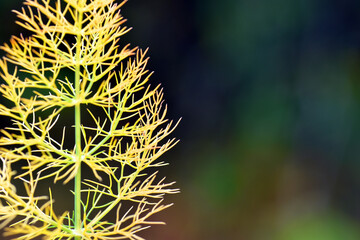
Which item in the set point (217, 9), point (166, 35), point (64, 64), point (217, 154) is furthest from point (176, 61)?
point (64, 64)

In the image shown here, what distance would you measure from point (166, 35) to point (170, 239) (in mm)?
→ 1987

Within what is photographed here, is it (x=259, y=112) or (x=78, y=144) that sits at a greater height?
(x=259, y=112)

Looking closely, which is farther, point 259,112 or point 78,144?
point 259,112

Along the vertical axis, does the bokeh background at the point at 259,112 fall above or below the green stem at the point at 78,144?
above

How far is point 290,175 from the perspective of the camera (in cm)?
598

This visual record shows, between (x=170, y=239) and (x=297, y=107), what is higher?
(x=297, y=107)

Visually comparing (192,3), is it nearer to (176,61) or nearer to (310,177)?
(176,61)

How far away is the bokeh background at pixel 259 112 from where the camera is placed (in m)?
5.68

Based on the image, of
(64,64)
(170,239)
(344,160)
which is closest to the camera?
(64,64)

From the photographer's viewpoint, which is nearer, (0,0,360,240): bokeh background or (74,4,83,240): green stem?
(74,4,83,240): green stem

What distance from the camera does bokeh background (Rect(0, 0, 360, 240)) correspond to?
5.68 metres

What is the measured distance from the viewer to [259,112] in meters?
5.88

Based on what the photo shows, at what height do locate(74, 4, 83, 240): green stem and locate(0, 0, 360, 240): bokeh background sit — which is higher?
locate(0, 0, 360, 240): bokeh background

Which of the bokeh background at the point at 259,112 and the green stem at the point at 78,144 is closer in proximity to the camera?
the green stem at the point at 78,144
